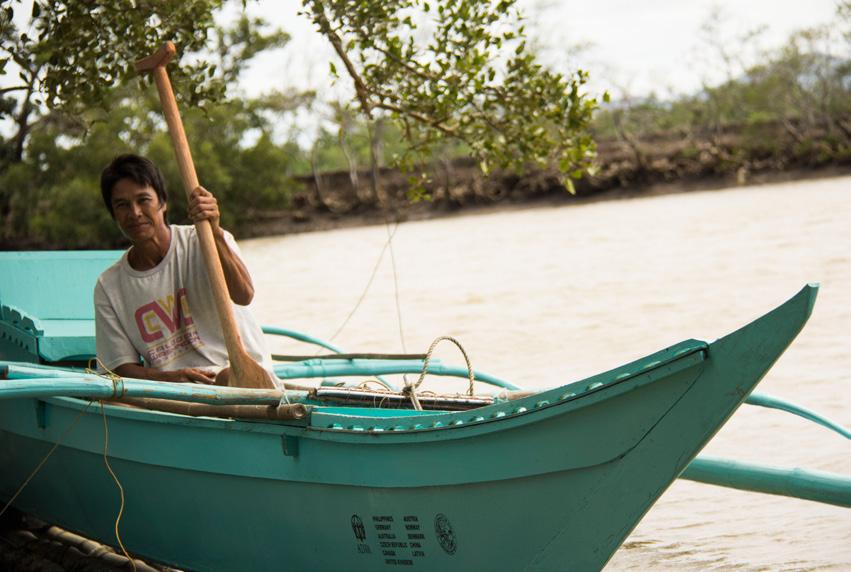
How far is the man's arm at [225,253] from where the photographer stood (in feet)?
11.5

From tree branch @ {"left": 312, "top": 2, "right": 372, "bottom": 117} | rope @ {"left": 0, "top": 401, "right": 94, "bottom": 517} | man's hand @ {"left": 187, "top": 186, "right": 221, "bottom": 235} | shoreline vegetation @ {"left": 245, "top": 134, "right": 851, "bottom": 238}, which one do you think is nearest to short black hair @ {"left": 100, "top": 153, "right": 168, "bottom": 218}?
man's hand @ {"left": 187, "top": 186, "right": 221, "bottom": 235}

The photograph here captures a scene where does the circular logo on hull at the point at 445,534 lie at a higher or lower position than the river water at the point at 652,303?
higher

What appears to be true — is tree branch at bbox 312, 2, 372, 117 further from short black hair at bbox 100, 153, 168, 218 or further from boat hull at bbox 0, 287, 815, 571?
boat hull at bbox 0, 287, 815, 571

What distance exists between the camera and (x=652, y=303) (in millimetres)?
12703

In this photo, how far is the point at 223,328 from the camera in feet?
11.5

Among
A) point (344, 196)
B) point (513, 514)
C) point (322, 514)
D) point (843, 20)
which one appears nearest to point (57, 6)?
point (322, 514)

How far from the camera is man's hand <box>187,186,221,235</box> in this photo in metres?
3.51

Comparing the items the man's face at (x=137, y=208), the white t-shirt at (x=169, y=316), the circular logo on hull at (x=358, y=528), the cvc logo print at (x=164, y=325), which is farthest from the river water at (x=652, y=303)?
the man's face at (x=137, y=208)

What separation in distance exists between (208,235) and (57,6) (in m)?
1.86

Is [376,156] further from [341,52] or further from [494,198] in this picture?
[341,52]

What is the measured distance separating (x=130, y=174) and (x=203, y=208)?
315 mm

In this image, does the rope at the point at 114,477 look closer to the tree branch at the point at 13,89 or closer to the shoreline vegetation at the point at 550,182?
the tree branch at the point at 13,89

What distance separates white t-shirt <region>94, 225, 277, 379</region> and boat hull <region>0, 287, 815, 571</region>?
250 mm

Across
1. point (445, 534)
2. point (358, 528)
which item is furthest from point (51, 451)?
point (445, 534)
